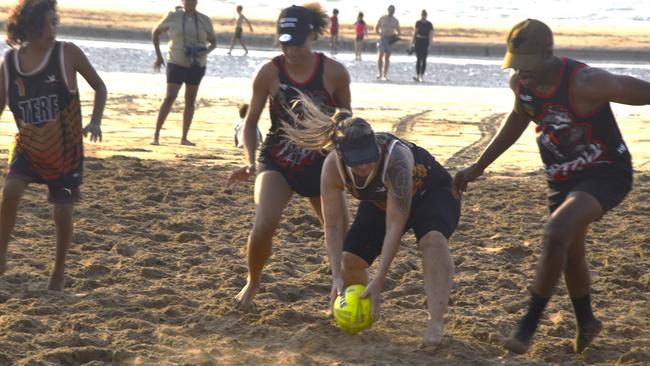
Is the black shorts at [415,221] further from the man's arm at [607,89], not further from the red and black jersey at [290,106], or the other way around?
the man's arm at [607,89]

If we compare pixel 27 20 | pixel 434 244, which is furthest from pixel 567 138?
pixel 27 20

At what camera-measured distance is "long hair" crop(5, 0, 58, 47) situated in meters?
6.63

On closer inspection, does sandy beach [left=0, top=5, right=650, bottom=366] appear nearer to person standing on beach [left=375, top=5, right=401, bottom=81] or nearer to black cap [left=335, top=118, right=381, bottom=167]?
black cap [left=335, top=118, right=381, bottom=167]

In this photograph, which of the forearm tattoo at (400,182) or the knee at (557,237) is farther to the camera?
the forearm tattoo at (400,182)

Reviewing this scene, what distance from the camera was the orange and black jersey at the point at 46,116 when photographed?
6.69 metres

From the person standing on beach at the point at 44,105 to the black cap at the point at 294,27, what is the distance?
1.15 m

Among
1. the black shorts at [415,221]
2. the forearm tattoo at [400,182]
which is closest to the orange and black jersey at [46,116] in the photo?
the black shorts at [415,221]

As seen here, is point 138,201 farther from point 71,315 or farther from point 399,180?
point 399,180

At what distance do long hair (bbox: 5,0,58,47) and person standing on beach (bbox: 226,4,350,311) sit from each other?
1.24 meters

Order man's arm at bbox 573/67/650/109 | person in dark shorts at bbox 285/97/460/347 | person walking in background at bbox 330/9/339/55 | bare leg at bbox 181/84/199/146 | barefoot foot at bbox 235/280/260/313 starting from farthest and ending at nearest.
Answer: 1. person walking in background at bbox 330/9/339/55
2. bare leg at bbox 181/84/199/146
3. barefoot foot at bbox 235/280/260/313
4. person in dark shorts at bbox 285/97/460/347
5. man's arm at bbox 573/67/650/109

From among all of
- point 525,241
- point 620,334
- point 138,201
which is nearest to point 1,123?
point 138,201

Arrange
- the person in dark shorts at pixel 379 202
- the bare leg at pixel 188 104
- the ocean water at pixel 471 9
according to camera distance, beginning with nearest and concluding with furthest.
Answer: the person in dark shorts at pixel 379 202 → the bare leg at pixel 188 104 → the ocean water at pixel 471 9

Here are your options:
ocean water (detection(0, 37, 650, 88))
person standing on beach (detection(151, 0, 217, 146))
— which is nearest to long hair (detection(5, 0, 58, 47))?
person standing on beach (detection(151, 0, 217, 146))

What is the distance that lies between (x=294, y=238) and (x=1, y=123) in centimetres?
732
